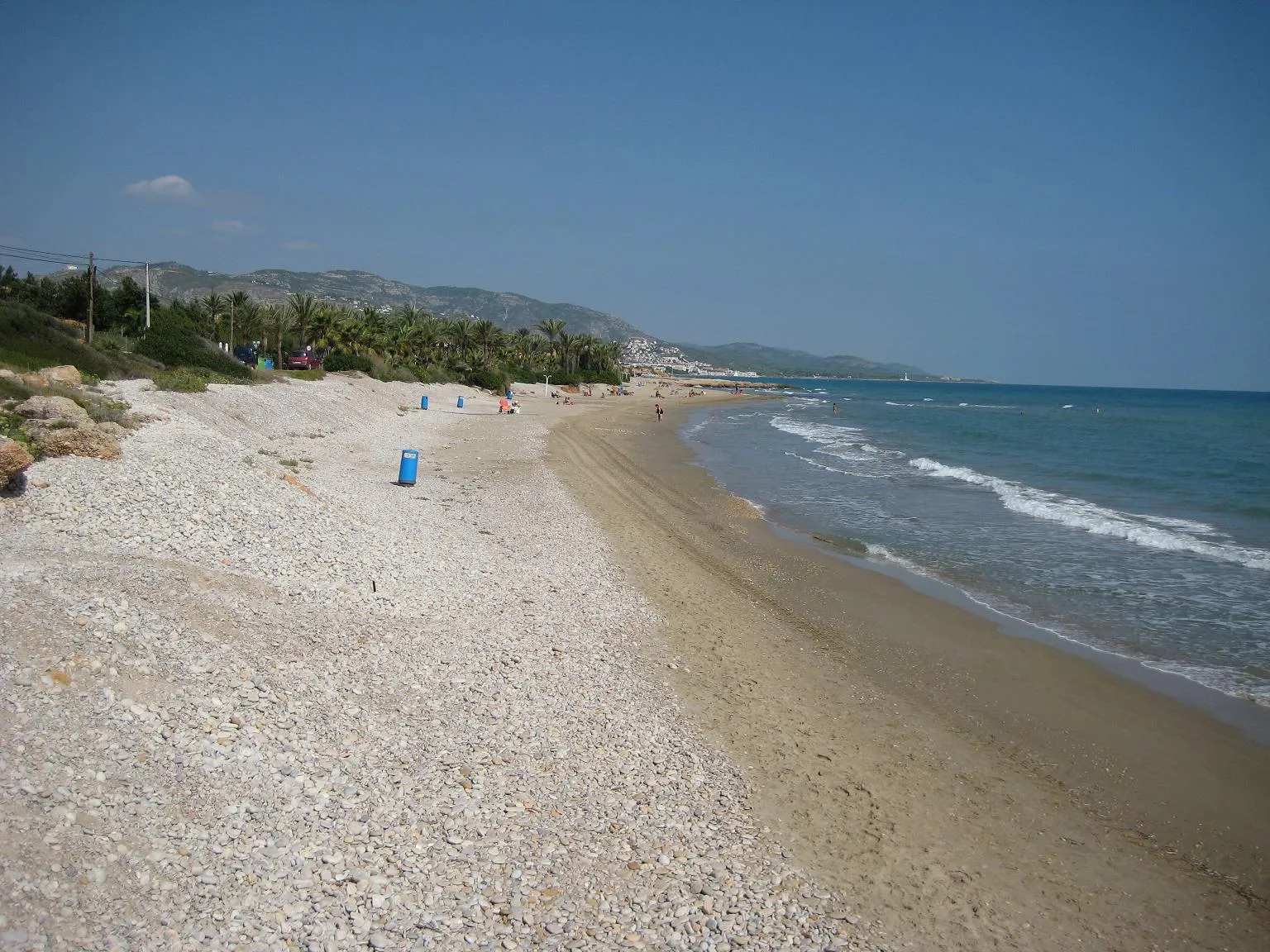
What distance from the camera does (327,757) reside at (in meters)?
6.05

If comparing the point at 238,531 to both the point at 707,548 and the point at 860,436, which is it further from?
the point at 860,436

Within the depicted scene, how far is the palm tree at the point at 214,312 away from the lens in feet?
183

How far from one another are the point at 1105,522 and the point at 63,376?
24798mm

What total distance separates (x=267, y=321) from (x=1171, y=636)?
55892 millimetres

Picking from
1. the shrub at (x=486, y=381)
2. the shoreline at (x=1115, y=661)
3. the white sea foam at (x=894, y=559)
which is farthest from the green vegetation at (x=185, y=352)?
the shrub at (x=486, y=381)

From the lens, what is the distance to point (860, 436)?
162 ft

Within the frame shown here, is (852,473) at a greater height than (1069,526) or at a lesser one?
lesser

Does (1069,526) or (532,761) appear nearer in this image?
(532,761)

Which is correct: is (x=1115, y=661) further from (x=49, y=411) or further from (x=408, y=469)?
(x=49, y=411)

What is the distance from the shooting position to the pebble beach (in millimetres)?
4574

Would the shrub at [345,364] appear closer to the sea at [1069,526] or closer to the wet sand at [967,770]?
the sea at [1069,526]

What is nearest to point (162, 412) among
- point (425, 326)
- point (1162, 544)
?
point (1162, 544)

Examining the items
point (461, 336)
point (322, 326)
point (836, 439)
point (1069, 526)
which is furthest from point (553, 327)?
point (1069, 526)

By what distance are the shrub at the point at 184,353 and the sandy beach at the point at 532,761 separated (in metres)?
22.4
